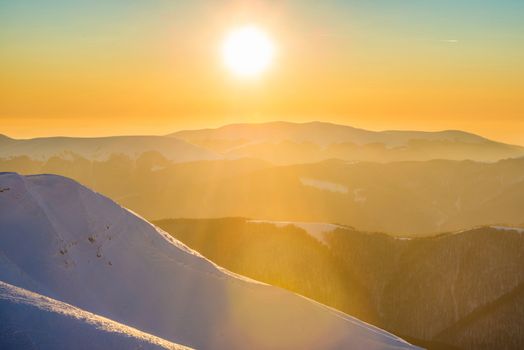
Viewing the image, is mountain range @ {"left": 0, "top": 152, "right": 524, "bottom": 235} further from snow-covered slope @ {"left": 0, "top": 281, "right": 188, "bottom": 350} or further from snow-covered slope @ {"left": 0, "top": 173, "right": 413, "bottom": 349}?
snow-covered slope @ {"left": 0, "top": 281, "right": 188, "bottom": 350}

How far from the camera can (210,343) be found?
74.7ft

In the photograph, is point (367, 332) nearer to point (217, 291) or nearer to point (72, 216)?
point (217, 291)

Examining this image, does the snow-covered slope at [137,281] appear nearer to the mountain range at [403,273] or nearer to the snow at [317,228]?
the mountain range at [403,273]

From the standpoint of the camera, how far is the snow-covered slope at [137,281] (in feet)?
71.6

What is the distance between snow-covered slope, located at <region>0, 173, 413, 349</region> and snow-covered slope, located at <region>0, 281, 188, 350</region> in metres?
7.99

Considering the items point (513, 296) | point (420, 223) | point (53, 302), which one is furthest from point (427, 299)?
point (420, 223)

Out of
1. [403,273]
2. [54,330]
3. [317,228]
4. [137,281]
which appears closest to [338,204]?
[317,228]

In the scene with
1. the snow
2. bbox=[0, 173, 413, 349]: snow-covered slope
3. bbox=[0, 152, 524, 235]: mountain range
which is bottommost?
bbox=[0, 173, 413, 349]: snow-covered slope

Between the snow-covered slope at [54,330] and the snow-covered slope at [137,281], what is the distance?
7987mm

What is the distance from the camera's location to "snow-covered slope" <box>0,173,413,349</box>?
21.8 metres

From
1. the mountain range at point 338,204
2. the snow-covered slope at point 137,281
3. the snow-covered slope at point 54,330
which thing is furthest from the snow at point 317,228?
the mountain range at point 338,204

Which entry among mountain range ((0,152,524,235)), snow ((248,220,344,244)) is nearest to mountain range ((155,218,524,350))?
snow ((248,220,344,244))

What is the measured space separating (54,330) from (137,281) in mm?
13814

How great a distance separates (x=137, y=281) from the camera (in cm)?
2497
